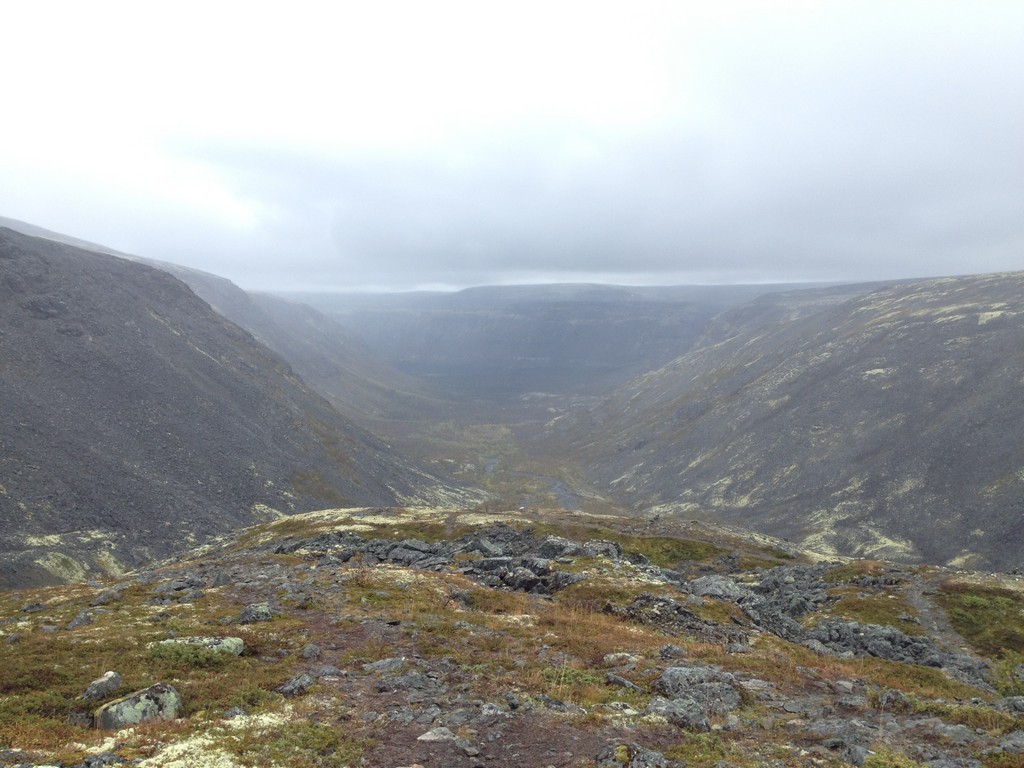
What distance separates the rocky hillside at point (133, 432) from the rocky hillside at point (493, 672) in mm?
53508

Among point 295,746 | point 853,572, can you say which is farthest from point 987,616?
point 295,746

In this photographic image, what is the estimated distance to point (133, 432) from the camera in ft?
389

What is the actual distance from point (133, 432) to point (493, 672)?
124584 mm

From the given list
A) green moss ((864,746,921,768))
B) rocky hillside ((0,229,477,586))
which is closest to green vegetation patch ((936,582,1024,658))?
green moss ((864,746,921,768))

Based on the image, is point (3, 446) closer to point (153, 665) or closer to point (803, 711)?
point (153, 665)

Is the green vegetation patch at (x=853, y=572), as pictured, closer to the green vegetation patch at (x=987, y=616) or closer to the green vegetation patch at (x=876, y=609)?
the green vegetation patch at (x=876, y=609)

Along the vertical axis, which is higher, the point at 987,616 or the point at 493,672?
the point at 493,672

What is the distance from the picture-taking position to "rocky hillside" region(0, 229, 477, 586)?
9038 cm

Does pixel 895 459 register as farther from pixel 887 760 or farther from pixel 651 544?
pixel 887 760

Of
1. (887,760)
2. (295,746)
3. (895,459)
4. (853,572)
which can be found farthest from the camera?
(895,459)

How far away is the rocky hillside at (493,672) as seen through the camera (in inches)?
700

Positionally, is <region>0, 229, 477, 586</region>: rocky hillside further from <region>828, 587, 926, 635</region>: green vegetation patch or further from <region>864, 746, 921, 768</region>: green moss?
<region>828, 587, 926, 635</region>: green vegetation patch

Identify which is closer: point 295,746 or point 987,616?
point 295,746

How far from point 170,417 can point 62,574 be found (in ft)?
198
